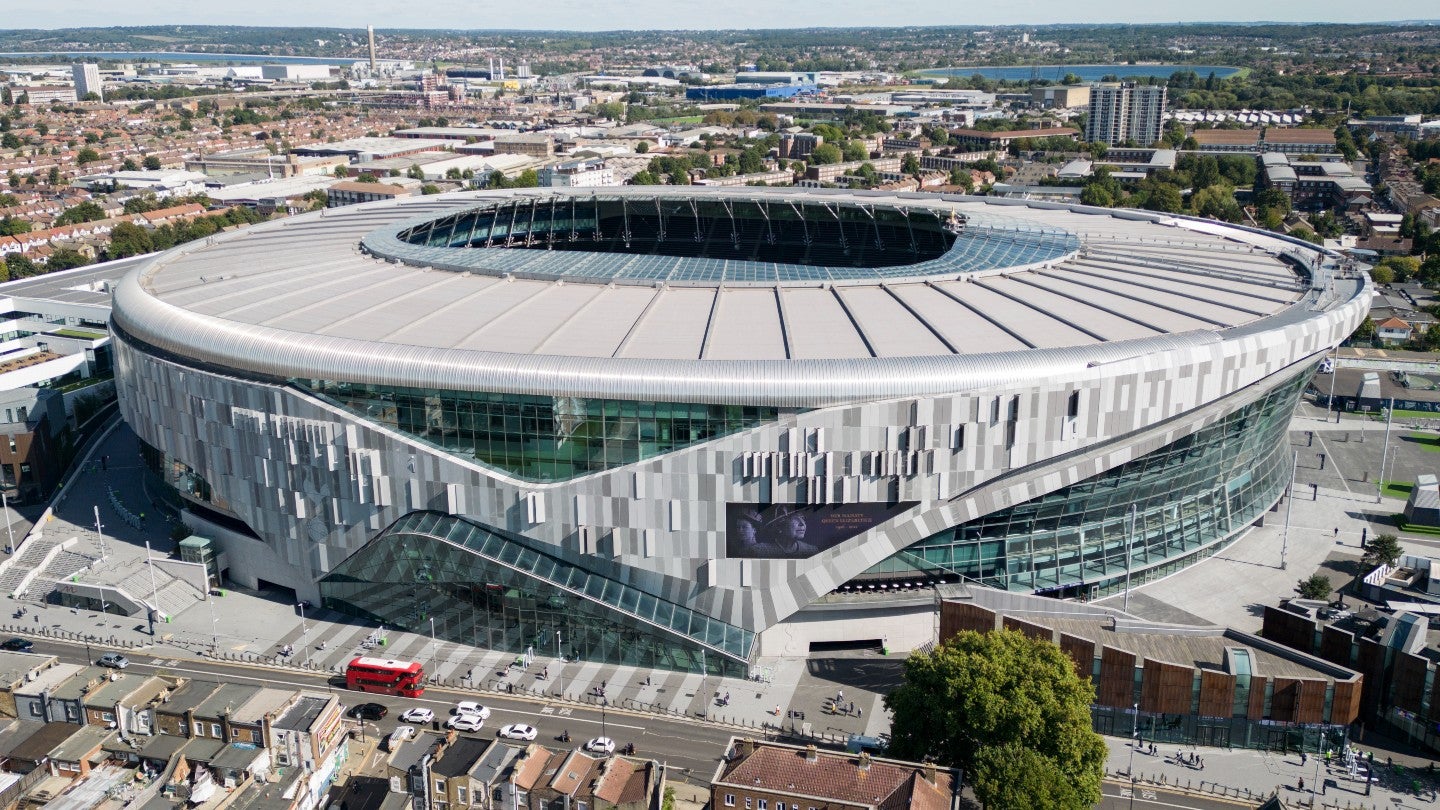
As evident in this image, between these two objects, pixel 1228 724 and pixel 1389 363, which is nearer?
pixel 1228 724

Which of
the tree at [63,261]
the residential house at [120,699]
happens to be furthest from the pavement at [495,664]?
the tree at [63,261]

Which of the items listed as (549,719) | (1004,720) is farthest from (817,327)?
(1004,720)

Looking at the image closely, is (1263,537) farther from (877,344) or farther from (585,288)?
(585,288)

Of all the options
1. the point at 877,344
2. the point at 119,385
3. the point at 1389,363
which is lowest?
the point at 1389,363

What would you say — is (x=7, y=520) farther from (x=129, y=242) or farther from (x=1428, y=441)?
(x=1428, y=441)

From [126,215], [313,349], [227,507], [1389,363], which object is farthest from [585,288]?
[126,215]

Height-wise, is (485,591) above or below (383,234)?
below
